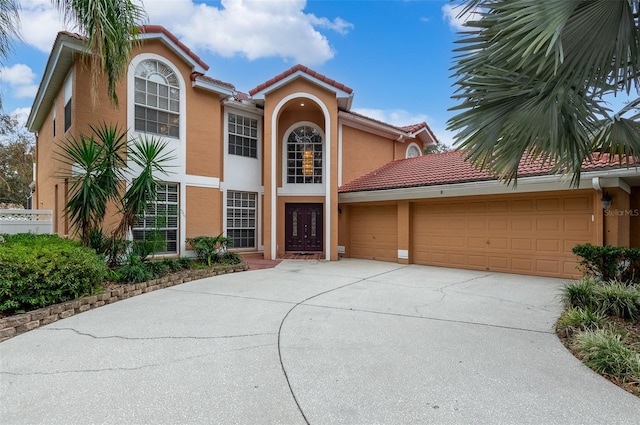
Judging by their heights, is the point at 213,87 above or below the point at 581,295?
above

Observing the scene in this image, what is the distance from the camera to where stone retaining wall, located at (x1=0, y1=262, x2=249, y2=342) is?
15.6 feet

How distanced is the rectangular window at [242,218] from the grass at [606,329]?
1042cm

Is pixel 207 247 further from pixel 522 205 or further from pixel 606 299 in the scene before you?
pixel 522 205

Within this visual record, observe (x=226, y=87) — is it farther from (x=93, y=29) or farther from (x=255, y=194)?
(x=93, y=29)

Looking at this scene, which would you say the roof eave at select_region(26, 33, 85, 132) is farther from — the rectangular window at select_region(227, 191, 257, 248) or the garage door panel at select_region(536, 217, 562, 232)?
the garage door panel at select_region(536, 217, 562, 232)

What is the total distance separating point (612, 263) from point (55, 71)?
15.3 m

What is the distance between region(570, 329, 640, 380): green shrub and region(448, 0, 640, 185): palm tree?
2509 millimetres

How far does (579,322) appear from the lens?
15.4ft

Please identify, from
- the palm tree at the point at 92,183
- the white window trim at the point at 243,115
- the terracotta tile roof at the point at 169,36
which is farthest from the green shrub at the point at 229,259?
the terracotta tile roof at the point at 169,36

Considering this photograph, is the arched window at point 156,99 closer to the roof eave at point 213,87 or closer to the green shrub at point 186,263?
the roof eave at point 213,87

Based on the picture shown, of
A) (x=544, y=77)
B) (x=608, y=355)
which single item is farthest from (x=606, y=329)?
(x=544, y=77)

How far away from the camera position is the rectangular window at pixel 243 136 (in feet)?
41.4

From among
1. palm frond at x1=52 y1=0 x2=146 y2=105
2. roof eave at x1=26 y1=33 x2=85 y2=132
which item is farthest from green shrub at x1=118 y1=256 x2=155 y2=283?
roof eave at x1=26 y1=33 x2=85 y2=132

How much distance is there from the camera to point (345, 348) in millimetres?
4164
